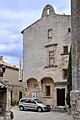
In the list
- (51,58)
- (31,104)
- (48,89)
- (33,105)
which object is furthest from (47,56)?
(33,105)

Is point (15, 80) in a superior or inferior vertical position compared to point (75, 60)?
inferior

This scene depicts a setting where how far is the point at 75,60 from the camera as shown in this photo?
10695 mm

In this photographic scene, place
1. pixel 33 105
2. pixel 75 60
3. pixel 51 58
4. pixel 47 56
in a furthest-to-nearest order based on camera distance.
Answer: pixel 47 56, pixel 51 58, pixel 33 105, pixel 75 60

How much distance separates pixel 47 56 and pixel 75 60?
2372cm

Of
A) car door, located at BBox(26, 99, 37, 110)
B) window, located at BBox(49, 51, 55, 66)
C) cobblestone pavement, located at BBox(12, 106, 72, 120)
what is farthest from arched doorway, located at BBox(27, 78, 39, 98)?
cobblestone pavement, located at BBox(12, 106, 72, 120)

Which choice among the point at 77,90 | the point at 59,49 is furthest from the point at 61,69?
the point at 77,90

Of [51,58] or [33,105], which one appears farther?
[51,58]

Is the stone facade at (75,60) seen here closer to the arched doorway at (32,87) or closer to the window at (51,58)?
the window at (51,58)

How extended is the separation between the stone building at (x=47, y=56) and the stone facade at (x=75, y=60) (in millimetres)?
21382

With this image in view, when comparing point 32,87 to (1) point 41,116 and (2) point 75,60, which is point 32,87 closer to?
(1) point 41,116

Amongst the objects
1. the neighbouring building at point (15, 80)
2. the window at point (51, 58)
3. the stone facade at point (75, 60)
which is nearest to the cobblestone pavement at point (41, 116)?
the window at point (51, 58)

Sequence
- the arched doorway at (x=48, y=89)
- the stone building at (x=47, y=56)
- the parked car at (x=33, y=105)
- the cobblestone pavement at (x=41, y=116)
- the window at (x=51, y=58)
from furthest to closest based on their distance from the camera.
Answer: the window at (x=51, y=58)
the arched doorway at (x=48, y=89)
the stone building at (x=47, y=56)
the parked car at (x=33, y=105)
the cobblestone pavement at (x=41, y=116)

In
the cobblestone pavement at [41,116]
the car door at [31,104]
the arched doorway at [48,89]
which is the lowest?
the cobblestone pavement at [41,116]

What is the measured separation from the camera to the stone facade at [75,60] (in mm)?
10250
